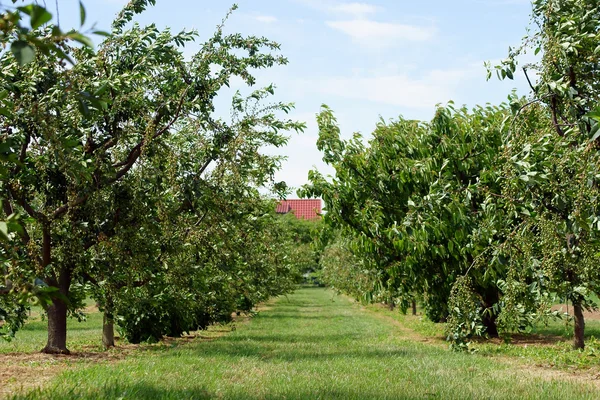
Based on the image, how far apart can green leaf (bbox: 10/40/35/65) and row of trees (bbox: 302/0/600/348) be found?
4.95 m

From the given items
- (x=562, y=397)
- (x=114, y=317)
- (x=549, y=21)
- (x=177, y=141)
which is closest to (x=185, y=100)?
(x=177, y=141)

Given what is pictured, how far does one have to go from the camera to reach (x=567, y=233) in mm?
10320

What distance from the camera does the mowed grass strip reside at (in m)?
8.55

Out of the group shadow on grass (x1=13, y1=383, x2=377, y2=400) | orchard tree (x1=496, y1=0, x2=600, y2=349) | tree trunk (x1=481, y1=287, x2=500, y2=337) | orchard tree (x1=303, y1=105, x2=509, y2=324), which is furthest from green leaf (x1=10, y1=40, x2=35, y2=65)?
tree trunk (x1=481, y1=287, x2=500, y2=337)

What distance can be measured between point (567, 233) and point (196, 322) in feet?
43.8

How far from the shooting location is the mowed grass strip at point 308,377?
28.0ft

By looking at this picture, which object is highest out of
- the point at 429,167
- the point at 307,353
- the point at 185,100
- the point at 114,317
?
the point at 185,100

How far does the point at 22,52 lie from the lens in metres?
2.73

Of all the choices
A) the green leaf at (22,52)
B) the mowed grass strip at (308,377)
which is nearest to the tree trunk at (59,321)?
the mowed grass strip at (308,377)

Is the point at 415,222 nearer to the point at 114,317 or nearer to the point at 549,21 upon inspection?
the point at 549,21

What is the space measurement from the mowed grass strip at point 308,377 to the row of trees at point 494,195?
95cm

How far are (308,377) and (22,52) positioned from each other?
8.38 metres

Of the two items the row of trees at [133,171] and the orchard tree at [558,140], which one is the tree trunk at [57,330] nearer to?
the row of trees at [133,171]

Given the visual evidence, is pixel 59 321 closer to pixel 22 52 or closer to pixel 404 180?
pixel 404 180
